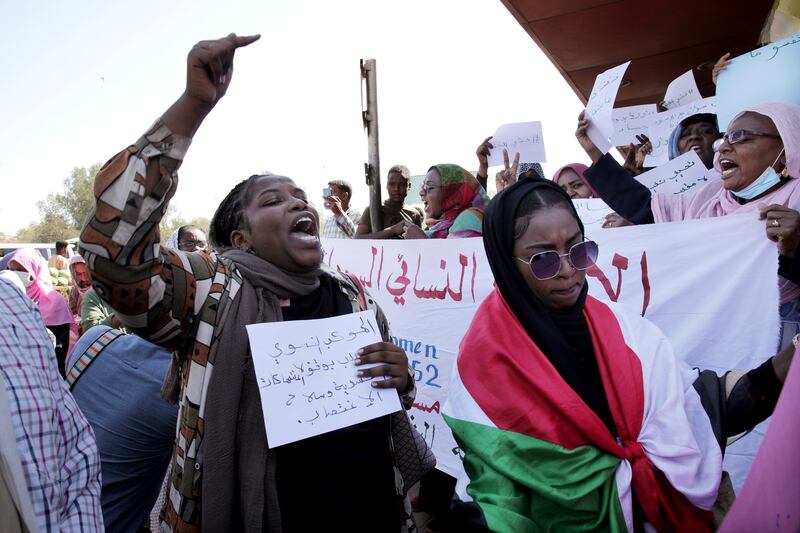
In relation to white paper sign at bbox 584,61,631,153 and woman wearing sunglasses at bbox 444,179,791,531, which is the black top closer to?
woman wearing sunglasses at bbox 444,179,791,531

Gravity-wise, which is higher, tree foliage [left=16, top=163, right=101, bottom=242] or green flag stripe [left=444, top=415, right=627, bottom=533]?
tree foliage [left=16, top=163, right=101, bottom=242]

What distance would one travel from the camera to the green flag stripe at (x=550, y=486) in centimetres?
138

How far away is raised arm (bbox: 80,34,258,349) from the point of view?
111 centimetres

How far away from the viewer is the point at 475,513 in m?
1.35

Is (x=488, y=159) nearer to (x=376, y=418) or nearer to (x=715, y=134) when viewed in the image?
(x=715, y=134)

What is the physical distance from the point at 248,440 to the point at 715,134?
379 centimetres

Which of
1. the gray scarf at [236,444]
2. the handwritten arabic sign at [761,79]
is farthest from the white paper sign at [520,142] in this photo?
the gray scarf at [236,444]

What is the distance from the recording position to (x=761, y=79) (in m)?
2.76

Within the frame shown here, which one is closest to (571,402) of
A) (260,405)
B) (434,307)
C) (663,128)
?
(260,405)

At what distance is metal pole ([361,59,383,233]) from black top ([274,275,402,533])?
354 cm

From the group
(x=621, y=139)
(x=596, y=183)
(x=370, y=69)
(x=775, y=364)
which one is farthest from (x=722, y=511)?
(x=370, y=69)

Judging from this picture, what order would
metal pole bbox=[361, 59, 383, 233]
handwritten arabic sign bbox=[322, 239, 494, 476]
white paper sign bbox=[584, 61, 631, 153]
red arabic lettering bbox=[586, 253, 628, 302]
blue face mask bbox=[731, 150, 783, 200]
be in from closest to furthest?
blue face mask bbox=[731, 150, 783, 200] → red arabic lettering bbox=[586, 253, 628, 302] → white paper sign bbox=[584, 61, 631, 153] → handwritten arabic sign bbox=[322, 239, 494, 476] → metal pole bbox=[361, 59, 383, 233]

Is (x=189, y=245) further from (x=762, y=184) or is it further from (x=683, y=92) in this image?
(x=683, y=92)

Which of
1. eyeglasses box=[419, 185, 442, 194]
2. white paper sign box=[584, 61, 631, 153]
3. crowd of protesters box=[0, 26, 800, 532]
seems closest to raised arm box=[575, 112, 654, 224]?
white paper sign box=[584, 61, 631, 153]
